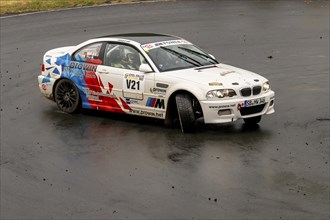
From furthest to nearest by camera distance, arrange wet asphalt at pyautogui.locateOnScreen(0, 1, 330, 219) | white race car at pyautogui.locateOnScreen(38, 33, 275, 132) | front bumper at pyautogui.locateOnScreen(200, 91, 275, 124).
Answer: white race car at pyautogui.locateOnScreen(38, 33, 275, 132)
front bumper at pyautogui.locateOnScreen(200, 91, 275, 124)
wet asphalt at pyautogui.locateOnScreen(0, 1, 330, 219)

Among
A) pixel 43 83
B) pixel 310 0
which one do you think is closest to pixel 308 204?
pixel 43 83

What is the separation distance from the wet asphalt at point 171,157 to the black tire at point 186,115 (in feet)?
0.51

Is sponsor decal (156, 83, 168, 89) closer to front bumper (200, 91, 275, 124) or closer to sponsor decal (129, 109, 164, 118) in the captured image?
sponsor decal (129, 109, 164, 118)

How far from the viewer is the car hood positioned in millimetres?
13172

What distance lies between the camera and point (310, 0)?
1164 inches

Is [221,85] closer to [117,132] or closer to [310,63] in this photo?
[117,132]

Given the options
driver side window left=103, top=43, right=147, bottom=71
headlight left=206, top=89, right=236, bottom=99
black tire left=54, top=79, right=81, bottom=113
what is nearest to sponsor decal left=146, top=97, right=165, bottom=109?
driver side window left=103, top=43, right=147, bottom=71

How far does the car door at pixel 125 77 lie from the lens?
45.4 ft

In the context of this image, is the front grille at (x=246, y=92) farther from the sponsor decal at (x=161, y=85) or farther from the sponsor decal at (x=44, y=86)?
the sponsor decal at (x=44, y=86)

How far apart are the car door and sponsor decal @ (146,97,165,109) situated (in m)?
0.09

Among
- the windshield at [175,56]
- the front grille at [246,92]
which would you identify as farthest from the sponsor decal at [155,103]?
the front grille at [246,92]

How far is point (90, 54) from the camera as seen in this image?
14.9 m

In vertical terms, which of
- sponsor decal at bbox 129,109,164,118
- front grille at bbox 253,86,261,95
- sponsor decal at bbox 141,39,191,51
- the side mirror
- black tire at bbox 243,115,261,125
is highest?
sponsor decal at bbox 141,39,191,51

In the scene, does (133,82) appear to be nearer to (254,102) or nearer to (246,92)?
(246,92)
